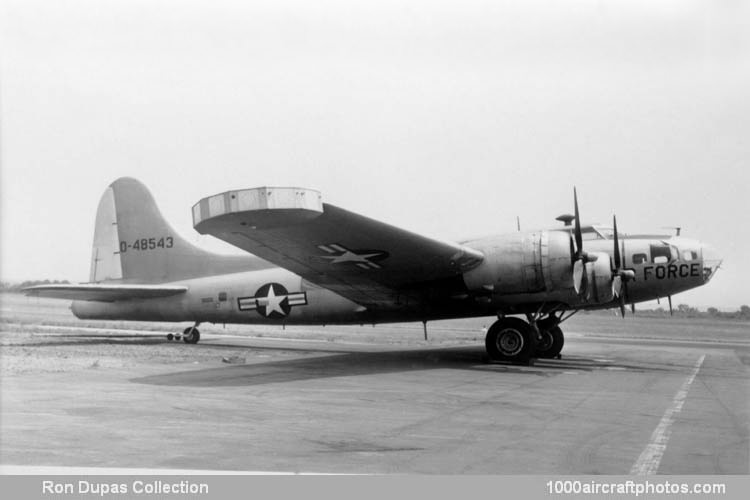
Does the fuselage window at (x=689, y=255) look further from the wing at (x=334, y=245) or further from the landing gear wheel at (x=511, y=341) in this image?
the wing at (x=334, y=245)

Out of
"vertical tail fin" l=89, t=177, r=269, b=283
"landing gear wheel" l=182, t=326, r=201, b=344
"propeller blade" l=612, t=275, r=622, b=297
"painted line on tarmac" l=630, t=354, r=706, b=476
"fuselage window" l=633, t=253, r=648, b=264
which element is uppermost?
"vertical tail fin" l=89, t=177, r=269, b=283

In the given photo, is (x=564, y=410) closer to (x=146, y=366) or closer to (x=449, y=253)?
(x=449, y=253)

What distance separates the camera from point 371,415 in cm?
764

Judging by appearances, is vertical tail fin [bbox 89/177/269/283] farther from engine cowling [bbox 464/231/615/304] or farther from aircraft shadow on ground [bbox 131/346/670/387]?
engine cowling [bbox 464/231/615/304]

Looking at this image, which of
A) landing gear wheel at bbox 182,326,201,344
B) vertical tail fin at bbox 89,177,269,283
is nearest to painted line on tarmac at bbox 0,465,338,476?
vertical tail fin at bbox 89,177,269,283

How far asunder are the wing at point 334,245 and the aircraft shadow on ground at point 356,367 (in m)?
1.47

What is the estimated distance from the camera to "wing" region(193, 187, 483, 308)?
8.99m

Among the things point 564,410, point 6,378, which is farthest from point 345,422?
point 6,378

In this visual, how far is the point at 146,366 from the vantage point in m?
12.4

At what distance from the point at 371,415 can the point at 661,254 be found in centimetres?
875

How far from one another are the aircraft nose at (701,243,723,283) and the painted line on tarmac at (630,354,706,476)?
500cm

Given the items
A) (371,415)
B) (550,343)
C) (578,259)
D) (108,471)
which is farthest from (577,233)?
(108,471)

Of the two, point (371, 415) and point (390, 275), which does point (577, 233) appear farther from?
point (371, 415)

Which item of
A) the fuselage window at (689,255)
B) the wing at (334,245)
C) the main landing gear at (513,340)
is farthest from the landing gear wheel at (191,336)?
the fuselage window at (689,255)
